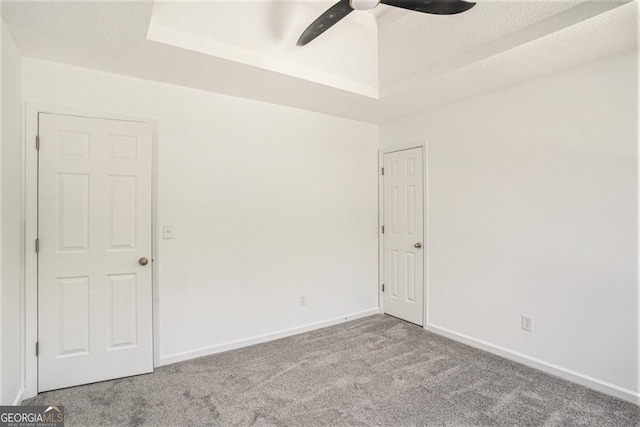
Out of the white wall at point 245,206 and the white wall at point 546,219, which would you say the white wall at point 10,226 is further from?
the white wall at point 546,219

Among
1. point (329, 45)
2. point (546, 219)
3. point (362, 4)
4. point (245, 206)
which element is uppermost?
point (329, 45)

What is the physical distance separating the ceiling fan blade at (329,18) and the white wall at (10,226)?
174cm

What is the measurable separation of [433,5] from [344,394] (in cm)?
249

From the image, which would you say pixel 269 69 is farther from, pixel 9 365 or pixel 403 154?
pixel 9 365

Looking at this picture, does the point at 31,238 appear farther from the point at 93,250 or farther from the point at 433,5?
the point at 433,5

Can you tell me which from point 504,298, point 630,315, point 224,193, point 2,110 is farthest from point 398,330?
point 2,110

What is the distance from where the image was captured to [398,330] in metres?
3.48

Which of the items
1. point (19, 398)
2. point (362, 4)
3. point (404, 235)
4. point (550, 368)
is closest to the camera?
point (362, 4)

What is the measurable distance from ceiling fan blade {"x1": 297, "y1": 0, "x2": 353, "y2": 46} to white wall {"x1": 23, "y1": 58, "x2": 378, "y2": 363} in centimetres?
121

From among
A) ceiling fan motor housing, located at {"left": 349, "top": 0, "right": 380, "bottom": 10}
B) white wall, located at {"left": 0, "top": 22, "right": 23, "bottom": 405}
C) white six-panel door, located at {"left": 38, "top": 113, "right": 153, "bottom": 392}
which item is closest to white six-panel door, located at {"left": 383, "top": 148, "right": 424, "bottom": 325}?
ceiling fan motor housing, located at {"left": 349, "top": 0, "right": 380, "bottom": 10}

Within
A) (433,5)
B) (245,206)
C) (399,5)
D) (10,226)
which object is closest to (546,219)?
(433,5)

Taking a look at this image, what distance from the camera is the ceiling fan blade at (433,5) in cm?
175

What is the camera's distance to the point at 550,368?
8.41ft

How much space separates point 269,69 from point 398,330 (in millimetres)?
2821
